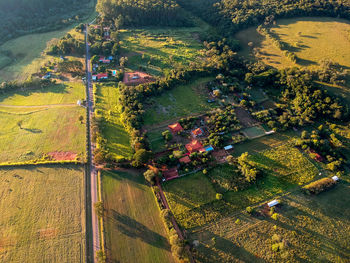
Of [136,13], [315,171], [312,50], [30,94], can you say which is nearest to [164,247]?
[315,171]

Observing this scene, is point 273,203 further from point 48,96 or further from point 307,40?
point 307,40

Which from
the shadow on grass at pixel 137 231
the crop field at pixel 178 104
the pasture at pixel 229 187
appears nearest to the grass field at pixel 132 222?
the shadow on grass at pixel 137 231

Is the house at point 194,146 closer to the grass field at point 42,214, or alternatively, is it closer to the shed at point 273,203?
the shed at point 273,203

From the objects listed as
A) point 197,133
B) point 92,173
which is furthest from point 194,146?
point 92,173

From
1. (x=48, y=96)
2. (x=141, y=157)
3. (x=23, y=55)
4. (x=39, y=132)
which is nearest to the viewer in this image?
(x=141, y=157)

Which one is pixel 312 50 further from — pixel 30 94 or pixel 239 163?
pixel 30 94

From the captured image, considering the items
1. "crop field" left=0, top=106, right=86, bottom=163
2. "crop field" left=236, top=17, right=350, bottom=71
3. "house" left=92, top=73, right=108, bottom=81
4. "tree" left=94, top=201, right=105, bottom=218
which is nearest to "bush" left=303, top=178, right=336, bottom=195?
"tree" left=94, top=201, right=105, bottom=218
